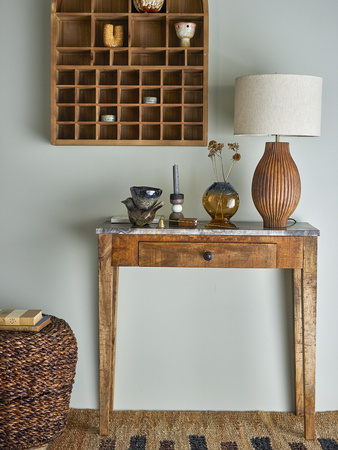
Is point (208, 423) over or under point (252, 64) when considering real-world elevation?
under

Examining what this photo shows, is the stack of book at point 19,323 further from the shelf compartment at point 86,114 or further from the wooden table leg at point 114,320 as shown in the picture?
the shelf compartment at point 86,114

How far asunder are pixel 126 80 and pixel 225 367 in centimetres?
161

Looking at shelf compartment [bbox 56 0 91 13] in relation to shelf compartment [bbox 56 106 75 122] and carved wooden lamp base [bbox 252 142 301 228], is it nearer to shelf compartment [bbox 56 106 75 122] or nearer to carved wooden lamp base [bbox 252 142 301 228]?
shelf compartment [bbox 56 106 75 122]

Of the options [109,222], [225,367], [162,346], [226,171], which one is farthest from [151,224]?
[225,367]

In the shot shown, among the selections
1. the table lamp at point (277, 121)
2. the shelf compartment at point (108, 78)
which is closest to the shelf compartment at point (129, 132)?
the shelf compartment at point (108, 78)

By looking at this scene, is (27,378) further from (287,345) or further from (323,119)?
(323,119)

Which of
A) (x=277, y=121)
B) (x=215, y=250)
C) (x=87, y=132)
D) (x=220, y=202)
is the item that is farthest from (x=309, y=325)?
(x=87, y=132)

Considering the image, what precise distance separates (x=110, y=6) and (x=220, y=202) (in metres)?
1.18

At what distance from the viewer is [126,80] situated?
9.50ft

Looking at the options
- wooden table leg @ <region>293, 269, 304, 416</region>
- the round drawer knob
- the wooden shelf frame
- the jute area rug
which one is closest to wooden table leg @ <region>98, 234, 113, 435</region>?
the jute area rug

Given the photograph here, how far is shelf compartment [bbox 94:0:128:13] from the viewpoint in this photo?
9.35 ft

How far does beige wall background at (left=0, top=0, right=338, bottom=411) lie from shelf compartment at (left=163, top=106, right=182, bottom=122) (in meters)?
0.17

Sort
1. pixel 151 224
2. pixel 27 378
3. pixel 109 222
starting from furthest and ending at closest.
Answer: pixel 109 222, pixel 151 224, pixel 27 378

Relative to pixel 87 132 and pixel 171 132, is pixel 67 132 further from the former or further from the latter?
pixel 171 132
